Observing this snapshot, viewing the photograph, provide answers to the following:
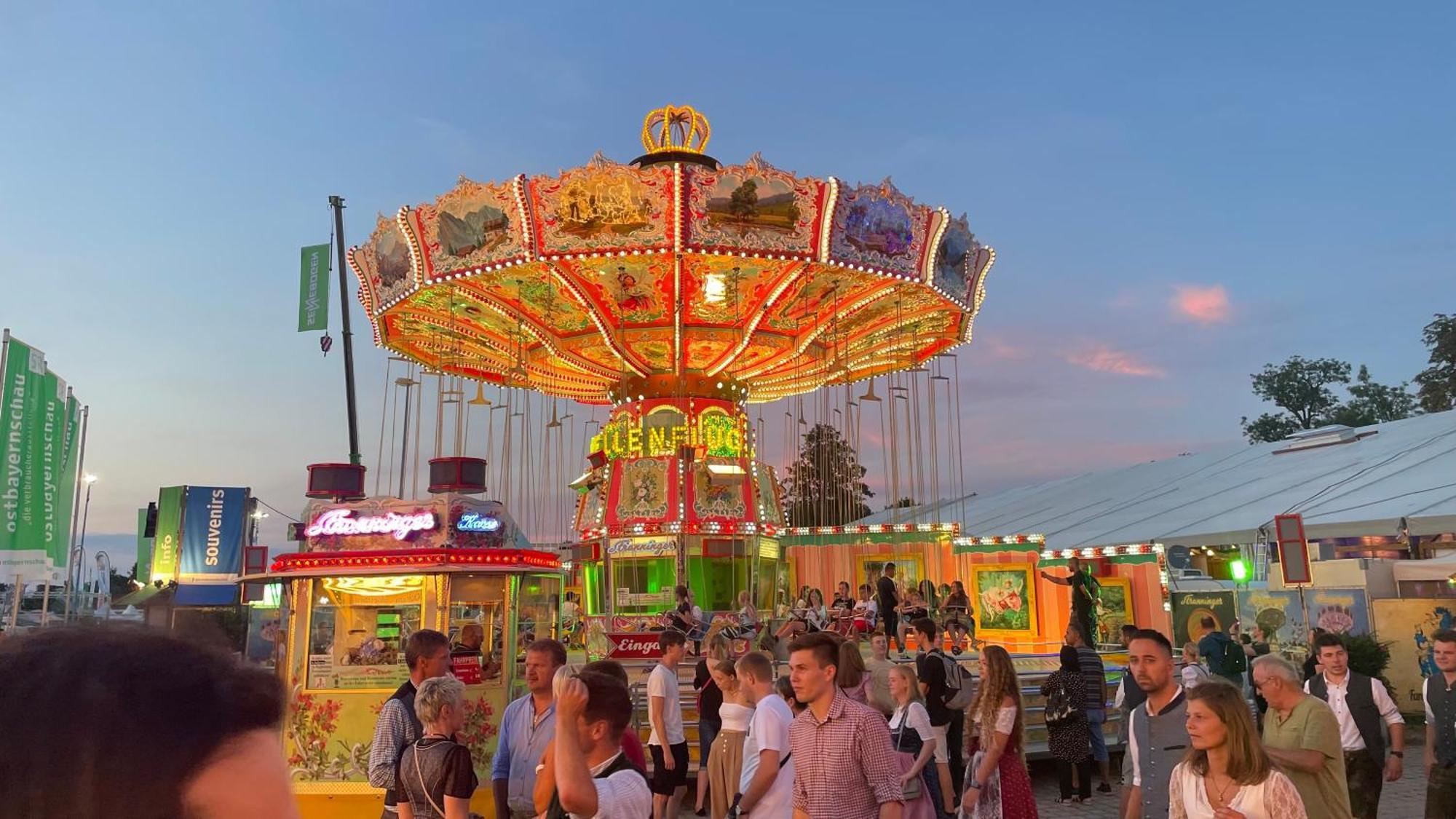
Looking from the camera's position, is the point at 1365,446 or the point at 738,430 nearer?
the point at 738,430

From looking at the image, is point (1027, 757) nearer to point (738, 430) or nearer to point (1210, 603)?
point (1210, 603)

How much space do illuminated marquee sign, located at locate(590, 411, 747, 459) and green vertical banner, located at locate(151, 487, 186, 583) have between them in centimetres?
1303

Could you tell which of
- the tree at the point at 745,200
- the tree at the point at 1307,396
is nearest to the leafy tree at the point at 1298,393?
the tree at the point at 1307,396

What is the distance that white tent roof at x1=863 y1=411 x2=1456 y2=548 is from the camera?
66.1ft

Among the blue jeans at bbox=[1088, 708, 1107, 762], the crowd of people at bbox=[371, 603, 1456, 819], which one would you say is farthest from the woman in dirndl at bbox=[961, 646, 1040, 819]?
the blue jeans at bbox=[1088, 708, 1107, 762]

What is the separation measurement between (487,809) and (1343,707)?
7.54m

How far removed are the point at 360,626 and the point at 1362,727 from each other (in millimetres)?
9527

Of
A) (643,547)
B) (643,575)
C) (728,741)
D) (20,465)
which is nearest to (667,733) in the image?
(728,741)

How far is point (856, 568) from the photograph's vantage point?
25.1 meters

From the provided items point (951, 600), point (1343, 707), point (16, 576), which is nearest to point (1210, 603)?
point (951, 600)

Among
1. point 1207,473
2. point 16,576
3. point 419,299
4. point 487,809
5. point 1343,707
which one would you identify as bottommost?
point 487,809

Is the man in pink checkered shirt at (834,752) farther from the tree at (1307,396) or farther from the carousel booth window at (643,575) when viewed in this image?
the tree at (1307,396)

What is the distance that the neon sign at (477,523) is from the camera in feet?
36.8

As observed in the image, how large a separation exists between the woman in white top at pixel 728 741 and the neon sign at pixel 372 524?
16.1 feet
